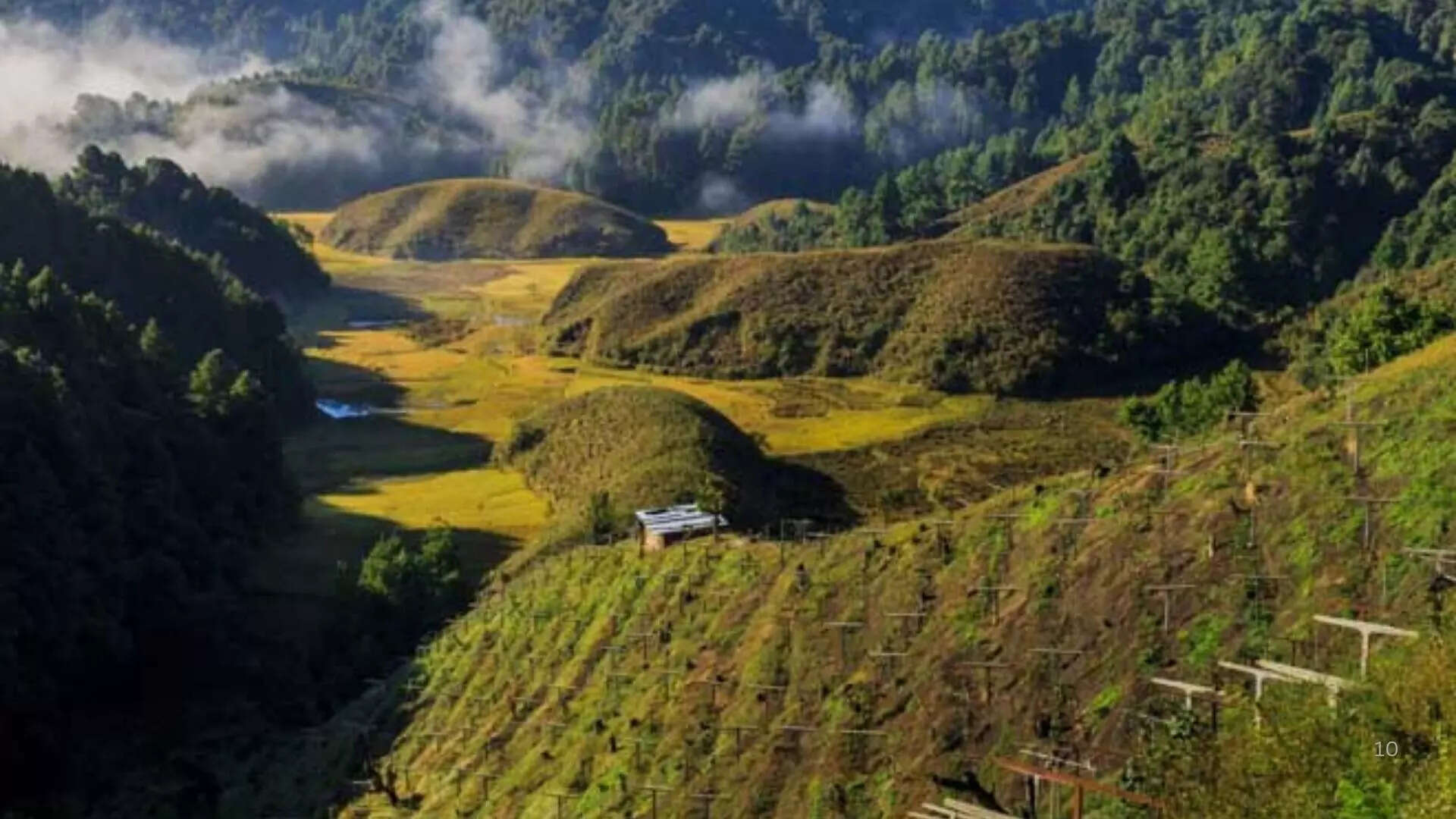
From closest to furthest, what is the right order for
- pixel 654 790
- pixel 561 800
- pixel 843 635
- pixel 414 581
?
1. pixel 654 790
2. pixel 561 800
3. pixel 843 635
4. pixel 414 581

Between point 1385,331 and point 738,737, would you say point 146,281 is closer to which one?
point 1385,331

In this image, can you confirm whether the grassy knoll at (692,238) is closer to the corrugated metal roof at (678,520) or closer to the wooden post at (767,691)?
the corrugated metal roof at (678,520)

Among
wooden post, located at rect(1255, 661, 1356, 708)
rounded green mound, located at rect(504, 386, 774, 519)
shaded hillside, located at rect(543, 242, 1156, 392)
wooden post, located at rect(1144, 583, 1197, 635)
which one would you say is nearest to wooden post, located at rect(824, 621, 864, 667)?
wooden post, located at rect(1144, 583, 1197, 635)

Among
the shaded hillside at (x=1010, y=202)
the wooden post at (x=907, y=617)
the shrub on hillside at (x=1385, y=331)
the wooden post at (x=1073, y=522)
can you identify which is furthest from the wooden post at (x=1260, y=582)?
the shaded hillside at (x=1010, y=202)

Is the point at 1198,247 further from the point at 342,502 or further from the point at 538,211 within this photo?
the point at 538,211

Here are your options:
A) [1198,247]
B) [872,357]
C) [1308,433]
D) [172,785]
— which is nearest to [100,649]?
[172,785]

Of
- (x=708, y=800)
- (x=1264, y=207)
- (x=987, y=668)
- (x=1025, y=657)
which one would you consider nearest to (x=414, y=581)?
(x=708, y=800)
